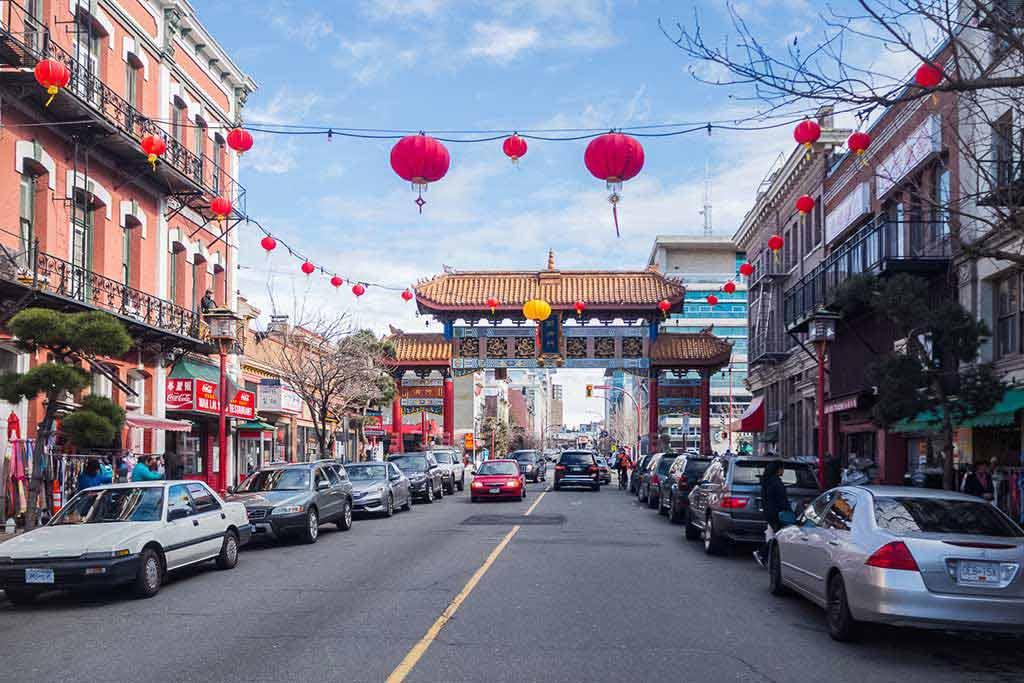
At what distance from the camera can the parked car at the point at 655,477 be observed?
27.7 m

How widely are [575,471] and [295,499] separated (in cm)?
2342

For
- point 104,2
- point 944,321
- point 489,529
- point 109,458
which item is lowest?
point 489,529

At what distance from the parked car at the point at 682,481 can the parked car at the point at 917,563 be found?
460 inches

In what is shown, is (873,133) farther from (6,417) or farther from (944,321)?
(6,417)

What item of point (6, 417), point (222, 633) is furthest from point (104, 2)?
point (222, 633)

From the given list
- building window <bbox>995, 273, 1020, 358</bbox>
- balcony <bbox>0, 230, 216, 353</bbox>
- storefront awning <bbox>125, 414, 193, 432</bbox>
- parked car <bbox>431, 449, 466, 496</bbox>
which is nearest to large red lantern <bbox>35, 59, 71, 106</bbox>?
balcony <bbox>0, 230, 216, 353</bbox>

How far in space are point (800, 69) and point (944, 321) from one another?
925 centimetres

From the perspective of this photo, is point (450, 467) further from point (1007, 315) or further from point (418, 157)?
point (418, 157)

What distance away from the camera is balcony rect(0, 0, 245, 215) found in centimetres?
1948

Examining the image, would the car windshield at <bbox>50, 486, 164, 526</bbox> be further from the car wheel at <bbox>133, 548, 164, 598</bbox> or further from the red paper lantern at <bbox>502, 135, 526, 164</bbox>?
the red paper lantern at <bbox>502, 135, 526, 164</bbox>

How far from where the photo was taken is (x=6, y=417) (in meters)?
20.3

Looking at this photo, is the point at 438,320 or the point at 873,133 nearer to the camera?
the point at 873,133

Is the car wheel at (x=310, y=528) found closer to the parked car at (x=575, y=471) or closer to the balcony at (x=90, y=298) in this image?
the balcony at (x=90, y=298)

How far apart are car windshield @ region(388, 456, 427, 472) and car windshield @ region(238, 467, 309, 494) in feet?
38.7
